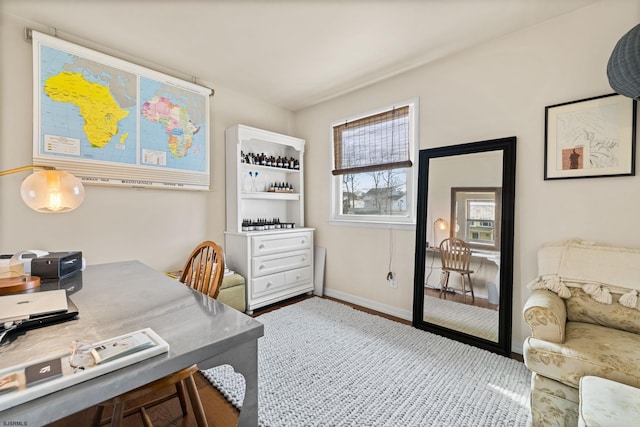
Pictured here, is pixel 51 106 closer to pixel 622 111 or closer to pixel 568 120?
pixel 568 120

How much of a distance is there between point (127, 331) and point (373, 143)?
9.28 ft

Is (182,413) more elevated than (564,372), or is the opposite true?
(564,372)

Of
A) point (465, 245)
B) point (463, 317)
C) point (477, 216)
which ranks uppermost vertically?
point (477, 216)

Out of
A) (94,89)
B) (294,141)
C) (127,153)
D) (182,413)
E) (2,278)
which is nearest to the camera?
(2,278)

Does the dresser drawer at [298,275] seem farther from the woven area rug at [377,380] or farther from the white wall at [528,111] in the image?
the white wall at [528,111]

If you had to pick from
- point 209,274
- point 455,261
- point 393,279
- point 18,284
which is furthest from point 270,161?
point 18,284

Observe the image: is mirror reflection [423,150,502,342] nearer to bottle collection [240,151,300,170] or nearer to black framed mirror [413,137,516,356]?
black framed mirror [413,137,516,356]

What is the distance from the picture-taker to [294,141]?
362 cm

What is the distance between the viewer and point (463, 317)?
238 cm

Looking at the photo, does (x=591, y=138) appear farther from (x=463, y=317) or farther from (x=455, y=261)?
(x=463, y=317)

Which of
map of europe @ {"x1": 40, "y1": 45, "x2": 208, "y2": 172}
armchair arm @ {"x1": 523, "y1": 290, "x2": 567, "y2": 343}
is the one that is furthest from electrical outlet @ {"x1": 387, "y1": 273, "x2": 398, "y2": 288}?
map of europe @ {"x1": 40, "y1": 45, "x2": 208, "y2": 172}

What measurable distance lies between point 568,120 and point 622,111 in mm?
260

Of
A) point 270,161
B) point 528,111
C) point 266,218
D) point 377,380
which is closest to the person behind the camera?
point 377,380

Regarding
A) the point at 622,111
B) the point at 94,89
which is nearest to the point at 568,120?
the point at 622,111
